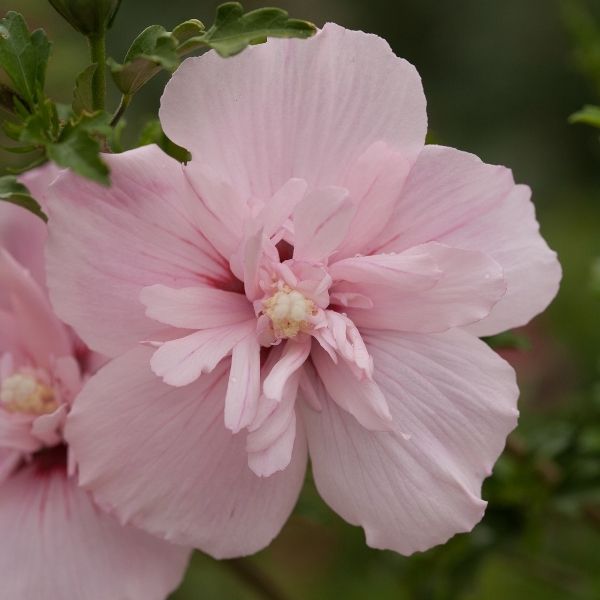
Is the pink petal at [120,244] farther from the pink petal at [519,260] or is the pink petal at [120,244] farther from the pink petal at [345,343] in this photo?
the pink petal at [519,260]

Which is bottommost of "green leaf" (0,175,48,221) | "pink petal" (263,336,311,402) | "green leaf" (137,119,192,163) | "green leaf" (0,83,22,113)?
"pink petal" (263,336,311,402)

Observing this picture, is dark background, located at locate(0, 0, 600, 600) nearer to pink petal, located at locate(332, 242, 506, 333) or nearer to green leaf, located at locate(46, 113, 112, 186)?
pink petal, located at locate(332, 242, 506, 333)

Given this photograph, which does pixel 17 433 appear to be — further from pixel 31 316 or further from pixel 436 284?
pixel 436 284

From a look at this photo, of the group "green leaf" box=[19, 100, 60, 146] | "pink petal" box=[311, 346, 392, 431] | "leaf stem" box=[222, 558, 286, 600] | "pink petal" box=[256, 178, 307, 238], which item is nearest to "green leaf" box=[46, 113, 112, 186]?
"green leaf" box=[19, 100, 60, 146]

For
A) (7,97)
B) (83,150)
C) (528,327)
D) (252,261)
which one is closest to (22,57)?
(7,97)

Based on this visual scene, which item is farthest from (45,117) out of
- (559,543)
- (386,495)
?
(559,543)

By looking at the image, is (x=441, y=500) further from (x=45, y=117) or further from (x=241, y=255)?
(x=45, y=117)
